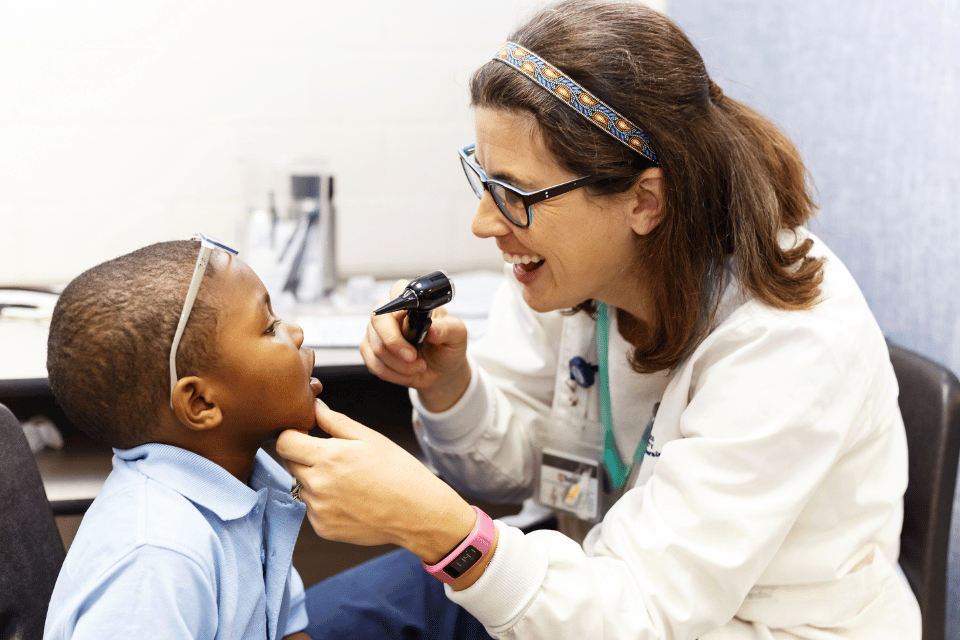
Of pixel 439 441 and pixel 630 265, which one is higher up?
pixel 630 265

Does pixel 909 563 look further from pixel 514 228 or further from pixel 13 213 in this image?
pixel 13 213

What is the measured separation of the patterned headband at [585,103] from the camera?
111cm

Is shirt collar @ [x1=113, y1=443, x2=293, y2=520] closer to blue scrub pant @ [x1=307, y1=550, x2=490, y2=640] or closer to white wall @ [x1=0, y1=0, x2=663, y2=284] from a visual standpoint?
blue scrub pant @ [x1=307, y1=550, x2=490, y2=640]

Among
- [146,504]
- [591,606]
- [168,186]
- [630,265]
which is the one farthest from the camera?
[168,186]

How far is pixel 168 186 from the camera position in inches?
83.8

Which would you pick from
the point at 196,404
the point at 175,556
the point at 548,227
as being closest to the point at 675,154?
the point at 548,227

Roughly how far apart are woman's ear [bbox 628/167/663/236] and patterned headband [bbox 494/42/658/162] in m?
0.05

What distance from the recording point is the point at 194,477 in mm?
998

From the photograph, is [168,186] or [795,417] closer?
[795,417]

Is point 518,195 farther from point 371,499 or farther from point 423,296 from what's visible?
point 371,499

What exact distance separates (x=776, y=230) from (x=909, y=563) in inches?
23.8

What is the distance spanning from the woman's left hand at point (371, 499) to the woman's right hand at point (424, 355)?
238 mm

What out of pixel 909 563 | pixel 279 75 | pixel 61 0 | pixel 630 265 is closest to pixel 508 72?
pixel 630 265

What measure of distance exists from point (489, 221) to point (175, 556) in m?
0.63
